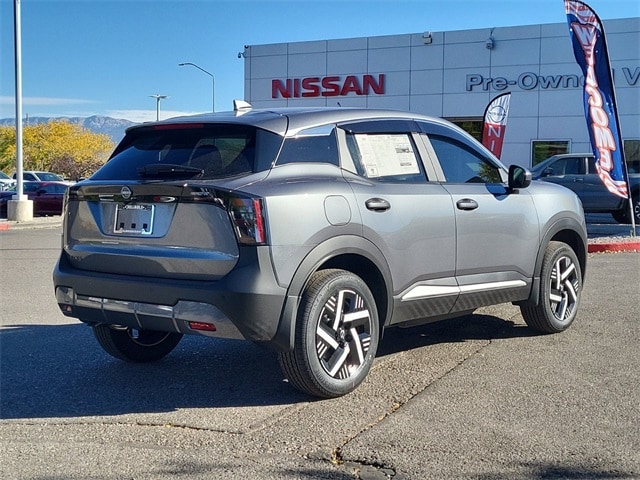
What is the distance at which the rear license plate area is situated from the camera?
4848mm

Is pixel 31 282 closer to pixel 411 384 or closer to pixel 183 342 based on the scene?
pixel 183 342

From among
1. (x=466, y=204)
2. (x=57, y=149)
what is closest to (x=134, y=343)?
(x=466, y=204)

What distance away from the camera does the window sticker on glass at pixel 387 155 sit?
17.9ft

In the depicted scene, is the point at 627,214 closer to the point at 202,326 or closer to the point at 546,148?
the point at 546,148

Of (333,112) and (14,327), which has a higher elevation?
(333,112)

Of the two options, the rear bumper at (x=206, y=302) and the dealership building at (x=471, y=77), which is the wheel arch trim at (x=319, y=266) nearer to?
the rear bumper at (x=206, y=302)

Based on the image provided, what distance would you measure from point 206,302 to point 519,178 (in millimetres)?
2887

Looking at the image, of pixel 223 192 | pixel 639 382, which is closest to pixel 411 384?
pixel 639 382

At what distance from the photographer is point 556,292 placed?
6914 millimetres

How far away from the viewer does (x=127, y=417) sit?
4.72m

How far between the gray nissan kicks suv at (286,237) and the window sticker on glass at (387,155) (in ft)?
0.04

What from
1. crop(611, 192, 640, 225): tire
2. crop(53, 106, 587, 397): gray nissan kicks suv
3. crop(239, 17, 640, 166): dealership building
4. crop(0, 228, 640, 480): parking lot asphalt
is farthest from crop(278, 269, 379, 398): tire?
crop(239, 17, 640, 166): dealership building

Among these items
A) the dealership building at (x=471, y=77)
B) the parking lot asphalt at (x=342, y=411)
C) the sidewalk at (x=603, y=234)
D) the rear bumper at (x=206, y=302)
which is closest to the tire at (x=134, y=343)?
the parking lot asphalt at (x=342, y=411)

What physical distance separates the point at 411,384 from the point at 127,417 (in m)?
1.81
